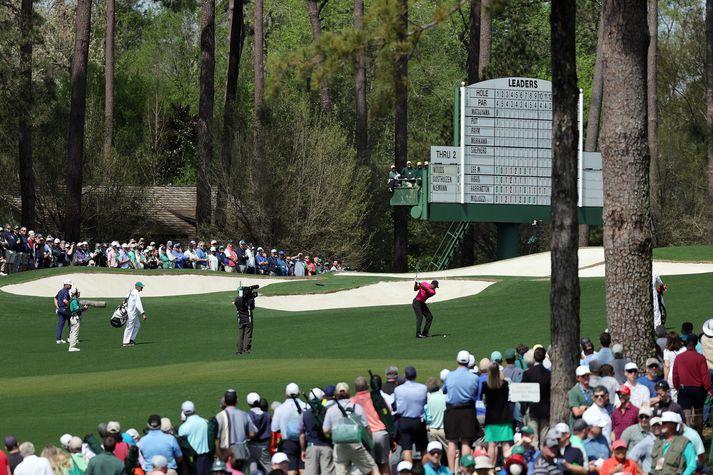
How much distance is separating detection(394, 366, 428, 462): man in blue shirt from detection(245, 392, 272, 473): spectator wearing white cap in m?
1.66

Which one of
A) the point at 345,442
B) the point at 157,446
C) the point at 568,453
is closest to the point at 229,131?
the point at 345,442

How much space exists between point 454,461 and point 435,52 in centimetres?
5889

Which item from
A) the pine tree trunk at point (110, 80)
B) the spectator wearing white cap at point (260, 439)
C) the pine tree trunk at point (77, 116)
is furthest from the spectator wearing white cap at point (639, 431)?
the pine tree trunk at point (110, 80)

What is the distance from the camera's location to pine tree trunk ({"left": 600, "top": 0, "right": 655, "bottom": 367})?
20.8m

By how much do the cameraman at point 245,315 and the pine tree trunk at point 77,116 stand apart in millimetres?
23594

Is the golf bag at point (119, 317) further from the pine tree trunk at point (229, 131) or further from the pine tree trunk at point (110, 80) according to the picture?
the pine tree trunk at point (110, 80)

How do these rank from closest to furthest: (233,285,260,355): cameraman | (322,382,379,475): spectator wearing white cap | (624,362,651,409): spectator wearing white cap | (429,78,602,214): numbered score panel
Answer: (322,382,379,475): spectator wearing white cap, (624,362,651,409): spectator wearing white cap, (233,285,260,355): cameraman, (429,78,602,214): numbered score panel

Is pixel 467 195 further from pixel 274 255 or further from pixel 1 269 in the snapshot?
pixel 1 269

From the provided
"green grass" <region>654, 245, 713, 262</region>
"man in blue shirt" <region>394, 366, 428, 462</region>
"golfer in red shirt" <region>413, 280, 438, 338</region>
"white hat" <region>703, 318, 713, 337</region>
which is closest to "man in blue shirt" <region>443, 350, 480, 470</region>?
"man in blue shirt" <region>394, 366, 428, 462</region>

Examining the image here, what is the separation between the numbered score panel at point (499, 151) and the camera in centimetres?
4631

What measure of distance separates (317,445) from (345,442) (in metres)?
0.54

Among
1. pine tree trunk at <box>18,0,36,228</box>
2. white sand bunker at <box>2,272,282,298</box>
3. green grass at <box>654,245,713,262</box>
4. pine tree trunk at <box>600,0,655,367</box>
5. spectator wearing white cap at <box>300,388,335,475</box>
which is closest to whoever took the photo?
spectator wearing white cap at <box>300,388,335,475</box>

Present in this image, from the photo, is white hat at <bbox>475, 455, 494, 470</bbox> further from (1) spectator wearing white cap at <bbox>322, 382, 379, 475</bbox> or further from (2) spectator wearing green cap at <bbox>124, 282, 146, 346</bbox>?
(2) spectator wearing green cap at <bbox>124, 282, 146, 346</bbox>

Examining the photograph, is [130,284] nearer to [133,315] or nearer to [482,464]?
[133,315]
